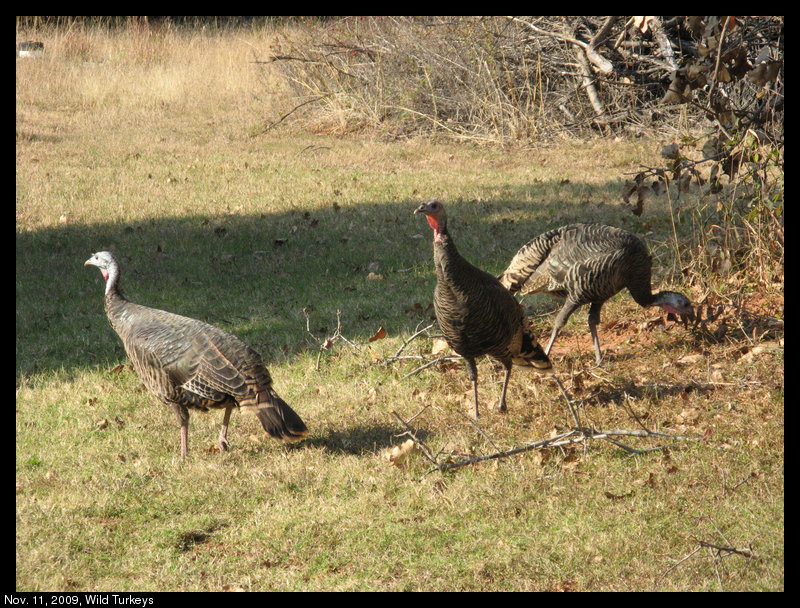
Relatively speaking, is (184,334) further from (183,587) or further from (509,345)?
(509,345)

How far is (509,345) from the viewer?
5.92 m

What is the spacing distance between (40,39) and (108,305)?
19785mm

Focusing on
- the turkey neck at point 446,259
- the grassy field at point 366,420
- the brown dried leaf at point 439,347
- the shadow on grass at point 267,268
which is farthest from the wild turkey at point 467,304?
the shadow on grass at point 267,268

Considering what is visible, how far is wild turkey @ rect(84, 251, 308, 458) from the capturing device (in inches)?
204

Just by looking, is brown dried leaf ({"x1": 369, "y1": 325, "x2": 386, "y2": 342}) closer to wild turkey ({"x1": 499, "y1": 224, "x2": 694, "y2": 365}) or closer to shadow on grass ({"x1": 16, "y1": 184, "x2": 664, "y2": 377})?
shadow on grass ({"x1": 16, "y1": 184, "x2": 664, "y2": 377})

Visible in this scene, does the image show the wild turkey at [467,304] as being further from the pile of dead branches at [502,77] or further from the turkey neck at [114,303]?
the pile of dead branches at [502,77]

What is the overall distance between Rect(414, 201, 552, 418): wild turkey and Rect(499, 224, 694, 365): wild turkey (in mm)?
881

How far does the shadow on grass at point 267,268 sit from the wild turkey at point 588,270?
1.41m

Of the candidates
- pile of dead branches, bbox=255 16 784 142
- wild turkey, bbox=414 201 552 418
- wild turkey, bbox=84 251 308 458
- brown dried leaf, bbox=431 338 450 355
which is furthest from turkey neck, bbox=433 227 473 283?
pile of dead branches, bbox=255 16 784 142

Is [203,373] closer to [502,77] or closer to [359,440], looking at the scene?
[359,440]

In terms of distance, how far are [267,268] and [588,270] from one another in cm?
431

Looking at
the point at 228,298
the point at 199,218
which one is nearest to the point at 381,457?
the point at 228,298

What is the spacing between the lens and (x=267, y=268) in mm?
9633

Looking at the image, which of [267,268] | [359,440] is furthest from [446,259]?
[267,268]
